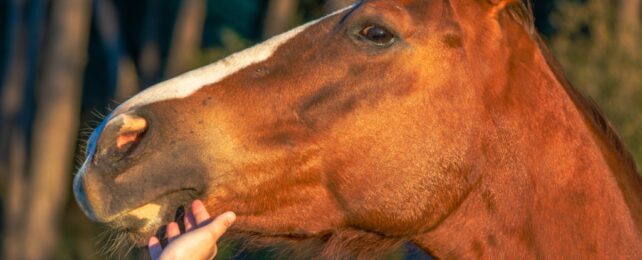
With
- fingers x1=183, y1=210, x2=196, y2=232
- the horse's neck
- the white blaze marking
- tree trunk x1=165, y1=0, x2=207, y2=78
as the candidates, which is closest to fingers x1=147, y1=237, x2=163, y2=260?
fingers x1=183, y1=210, x2=196, y2=232

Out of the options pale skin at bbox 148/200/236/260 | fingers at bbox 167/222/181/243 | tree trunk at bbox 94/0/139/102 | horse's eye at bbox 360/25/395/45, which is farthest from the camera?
tree trunk at bbox 94/0/139/102

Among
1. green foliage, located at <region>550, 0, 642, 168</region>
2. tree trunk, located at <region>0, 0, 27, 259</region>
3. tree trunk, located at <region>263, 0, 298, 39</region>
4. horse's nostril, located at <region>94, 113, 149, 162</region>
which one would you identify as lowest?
tree trunk, located at <region>0, 0, 27, 259</region>

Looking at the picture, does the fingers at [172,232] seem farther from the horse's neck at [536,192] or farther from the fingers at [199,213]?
the horse's neck at [536,192]

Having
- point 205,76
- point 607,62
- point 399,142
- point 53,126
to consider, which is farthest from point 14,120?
point 399,142

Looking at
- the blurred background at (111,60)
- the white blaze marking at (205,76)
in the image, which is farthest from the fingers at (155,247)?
the blurred background at (111,60)

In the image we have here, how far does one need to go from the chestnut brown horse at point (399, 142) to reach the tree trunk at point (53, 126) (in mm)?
13927

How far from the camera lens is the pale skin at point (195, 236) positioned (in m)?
4.69

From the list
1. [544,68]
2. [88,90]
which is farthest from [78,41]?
[544,68]

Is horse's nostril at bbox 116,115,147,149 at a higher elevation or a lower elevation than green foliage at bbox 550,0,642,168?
higher

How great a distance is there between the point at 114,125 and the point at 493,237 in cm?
145

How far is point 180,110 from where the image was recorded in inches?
192

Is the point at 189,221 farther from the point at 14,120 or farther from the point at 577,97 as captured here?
the point at 14,120

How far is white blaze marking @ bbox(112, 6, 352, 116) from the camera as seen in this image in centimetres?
490

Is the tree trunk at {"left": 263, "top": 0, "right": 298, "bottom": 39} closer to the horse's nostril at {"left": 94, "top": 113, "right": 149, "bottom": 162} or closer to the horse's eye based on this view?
the horse's eye
